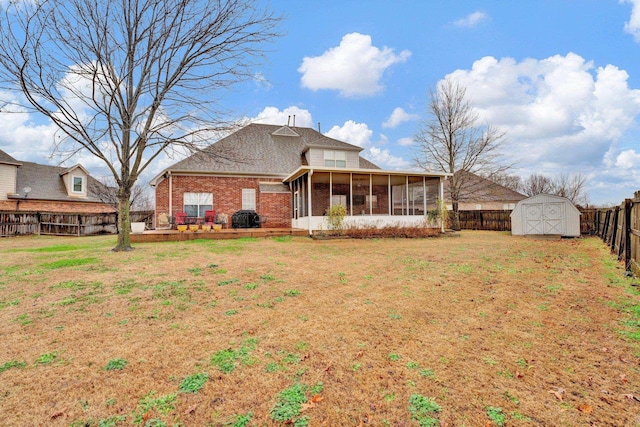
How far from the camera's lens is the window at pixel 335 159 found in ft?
60.9

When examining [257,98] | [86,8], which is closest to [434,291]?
[257,98]

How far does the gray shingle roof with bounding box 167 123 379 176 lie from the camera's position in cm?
1680

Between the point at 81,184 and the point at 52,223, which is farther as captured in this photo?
the point at 81,184

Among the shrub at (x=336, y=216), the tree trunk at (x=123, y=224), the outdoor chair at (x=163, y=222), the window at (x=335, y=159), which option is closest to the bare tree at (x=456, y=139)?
the window at (x=335, y=159)

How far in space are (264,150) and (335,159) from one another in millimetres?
4541

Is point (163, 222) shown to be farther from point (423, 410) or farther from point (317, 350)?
point (423, 410)

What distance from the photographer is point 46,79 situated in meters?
8.99

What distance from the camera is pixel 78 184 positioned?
23.8 m

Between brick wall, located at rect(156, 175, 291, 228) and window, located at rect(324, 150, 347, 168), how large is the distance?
124 inches

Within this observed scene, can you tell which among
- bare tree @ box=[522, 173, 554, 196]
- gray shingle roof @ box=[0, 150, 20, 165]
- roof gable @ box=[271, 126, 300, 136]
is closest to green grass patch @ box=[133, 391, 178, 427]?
roof gable @ box=[271, 126, 300, 136]

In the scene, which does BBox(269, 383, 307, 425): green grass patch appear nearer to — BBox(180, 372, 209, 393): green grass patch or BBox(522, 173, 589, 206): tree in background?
BBox(180, 372, 209, 393): green grass patch

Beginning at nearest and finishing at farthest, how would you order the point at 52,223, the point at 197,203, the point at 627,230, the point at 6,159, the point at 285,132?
the point at 627,230 → the point at 197,203 → the point at 52,223 → the point at 6,159 → the point at 285,132

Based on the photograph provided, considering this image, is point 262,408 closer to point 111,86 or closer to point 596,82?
point 111,86

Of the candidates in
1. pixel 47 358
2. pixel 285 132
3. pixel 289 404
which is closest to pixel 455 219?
pixel 285 132
